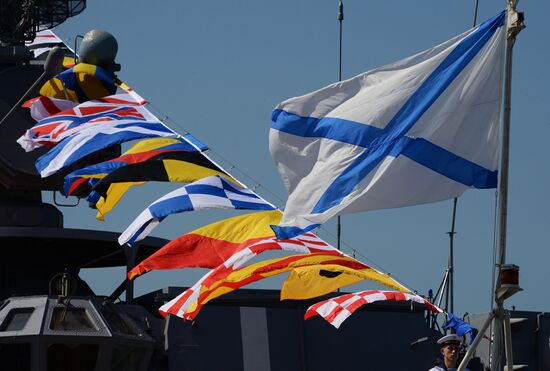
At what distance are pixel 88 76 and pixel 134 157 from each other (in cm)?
280

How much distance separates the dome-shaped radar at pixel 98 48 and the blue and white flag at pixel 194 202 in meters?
4.07

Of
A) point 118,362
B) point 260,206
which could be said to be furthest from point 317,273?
point 118,362

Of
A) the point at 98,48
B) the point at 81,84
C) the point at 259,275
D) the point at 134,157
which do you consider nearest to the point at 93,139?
the point at 134,157

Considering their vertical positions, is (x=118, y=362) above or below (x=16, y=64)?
below

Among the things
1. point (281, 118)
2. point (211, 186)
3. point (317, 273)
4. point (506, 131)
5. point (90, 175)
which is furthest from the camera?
point (90, 175)

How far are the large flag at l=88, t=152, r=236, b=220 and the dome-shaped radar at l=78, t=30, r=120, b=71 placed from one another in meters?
2.76

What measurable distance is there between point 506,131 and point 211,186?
6021mm

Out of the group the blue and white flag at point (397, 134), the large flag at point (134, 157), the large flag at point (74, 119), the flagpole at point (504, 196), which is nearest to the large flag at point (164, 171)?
the large flag at point (134, 157)

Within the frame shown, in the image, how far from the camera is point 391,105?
9891 mm

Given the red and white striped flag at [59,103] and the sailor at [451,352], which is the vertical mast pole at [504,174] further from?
the red and white striped flag at [59,103]

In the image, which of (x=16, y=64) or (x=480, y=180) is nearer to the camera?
(x=480, y=180)

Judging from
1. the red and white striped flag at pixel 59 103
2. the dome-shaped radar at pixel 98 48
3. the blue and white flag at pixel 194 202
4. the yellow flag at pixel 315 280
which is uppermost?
the dome-shaped radar at pixel 98 48

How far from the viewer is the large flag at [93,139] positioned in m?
15.8

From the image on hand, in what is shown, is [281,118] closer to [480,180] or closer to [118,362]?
[480,180]
